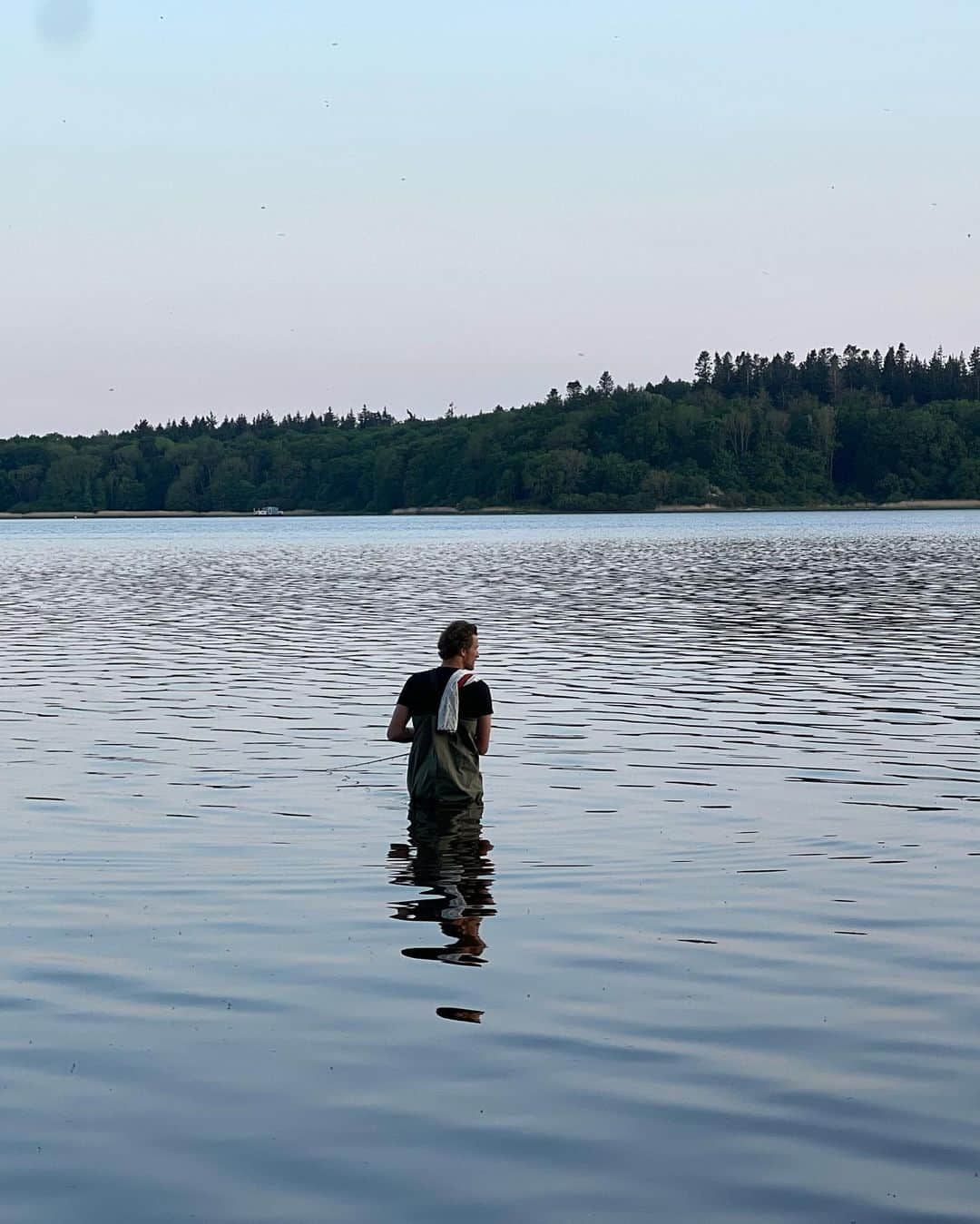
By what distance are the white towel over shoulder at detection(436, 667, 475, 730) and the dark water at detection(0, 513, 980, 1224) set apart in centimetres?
95

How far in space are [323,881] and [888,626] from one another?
89.5 ft

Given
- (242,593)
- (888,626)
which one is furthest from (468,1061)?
(242,593)

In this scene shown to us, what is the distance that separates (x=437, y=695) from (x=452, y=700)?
179mm

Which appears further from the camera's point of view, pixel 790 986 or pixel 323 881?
pixel 323 881

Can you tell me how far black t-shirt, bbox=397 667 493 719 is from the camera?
1366 centimetres

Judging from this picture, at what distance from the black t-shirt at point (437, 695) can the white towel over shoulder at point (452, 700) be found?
49mm

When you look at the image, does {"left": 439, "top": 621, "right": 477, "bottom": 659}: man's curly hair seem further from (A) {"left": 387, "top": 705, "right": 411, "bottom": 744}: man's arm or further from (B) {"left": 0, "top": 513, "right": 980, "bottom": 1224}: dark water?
(B) {"left": 0, "top": 513, "right": 980, "bottom": 1224}: dark water

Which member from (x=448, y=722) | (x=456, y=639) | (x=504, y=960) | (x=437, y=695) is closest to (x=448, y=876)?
(x=448, y=722)

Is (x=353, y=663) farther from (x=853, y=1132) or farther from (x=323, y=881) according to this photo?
(x=853, y=1132)

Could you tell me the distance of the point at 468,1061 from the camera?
7.93 meters

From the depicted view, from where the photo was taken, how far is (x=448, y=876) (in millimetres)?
12148

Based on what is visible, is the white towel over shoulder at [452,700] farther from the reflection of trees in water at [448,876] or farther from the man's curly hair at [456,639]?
the reflection of trees in water at [448,876]

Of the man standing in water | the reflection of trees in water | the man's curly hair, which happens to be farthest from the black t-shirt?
the reflection of trees in water

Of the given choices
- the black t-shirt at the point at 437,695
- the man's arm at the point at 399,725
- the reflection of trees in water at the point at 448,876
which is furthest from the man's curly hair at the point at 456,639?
the reflection of trees in water at the point at 448,876
